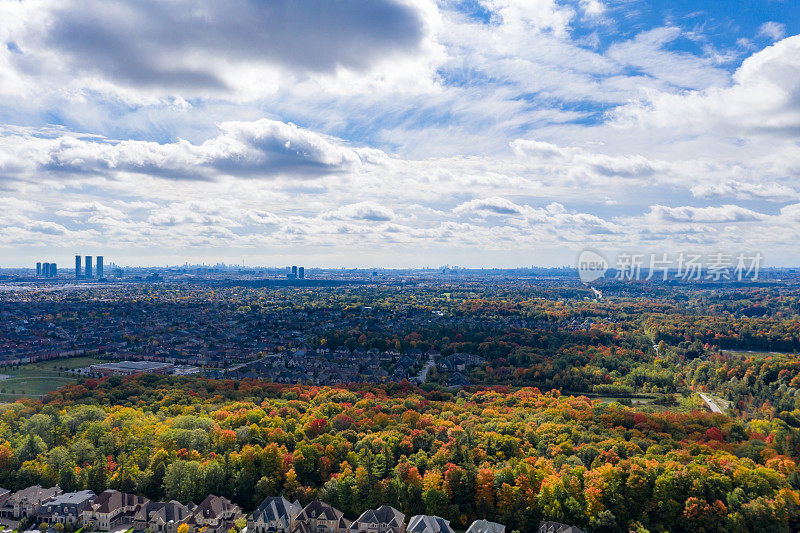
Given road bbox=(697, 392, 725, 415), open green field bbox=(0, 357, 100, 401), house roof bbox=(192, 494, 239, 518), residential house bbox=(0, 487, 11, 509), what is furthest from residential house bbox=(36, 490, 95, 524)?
road bbox=(697, 392, 725, 415)

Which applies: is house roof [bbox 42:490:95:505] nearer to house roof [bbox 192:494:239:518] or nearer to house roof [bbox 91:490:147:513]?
house roof [bbox 91:490:147:513]

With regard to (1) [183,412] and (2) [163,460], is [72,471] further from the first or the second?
(1) [183,412]

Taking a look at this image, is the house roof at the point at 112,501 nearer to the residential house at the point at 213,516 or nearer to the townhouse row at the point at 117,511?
the townhouse row at the point at 117,511

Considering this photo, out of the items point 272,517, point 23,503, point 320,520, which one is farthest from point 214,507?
point 23,503

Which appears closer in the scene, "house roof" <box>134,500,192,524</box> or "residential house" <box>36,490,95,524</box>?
"house roof" <box>134,500,192,524</box>

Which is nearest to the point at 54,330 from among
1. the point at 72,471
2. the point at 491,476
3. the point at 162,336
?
the point at 162,336

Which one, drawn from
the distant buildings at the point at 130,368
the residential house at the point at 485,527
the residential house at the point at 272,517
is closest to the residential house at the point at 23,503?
the residential house at the point at 272,517
